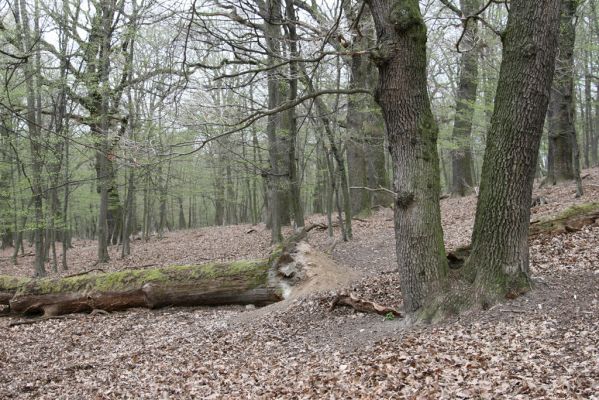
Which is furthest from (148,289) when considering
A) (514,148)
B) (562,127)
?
(562,127)

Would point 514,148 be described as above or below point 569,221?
above

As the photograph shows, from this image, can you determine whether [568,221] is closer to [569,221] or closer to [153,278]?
[569,221]

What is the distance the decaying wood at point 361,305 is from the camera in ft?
20.3

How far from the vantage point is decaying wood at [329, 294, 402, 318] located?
619cm

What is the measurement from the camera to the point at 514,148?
498cm

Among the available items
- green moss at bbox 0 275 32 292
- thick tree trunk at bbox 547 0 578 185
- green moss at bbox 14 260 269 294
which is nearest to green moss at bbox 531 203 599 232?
thick tree trunk at bbox 547 0 578 185

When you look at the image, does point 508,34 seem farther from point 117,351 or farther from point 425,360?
point 117,351

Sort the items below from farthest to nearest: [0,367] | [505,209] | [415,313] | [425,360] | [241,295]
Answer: [241,295] < [0,367] < [415,313] < [505,209] < [425,360]

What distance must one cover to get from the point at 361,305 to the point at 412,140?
2.65m

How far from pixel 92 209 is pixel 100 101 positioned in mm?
21539

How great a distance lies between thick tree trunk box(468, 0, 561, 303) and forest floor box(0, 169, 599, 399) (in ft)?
1.45

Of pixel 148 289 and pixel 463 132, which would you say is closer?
pixel 148 289

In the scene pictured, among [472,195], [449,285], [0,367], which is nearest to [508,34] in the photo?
[449,285]

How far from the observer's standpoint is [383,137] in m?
13.8
